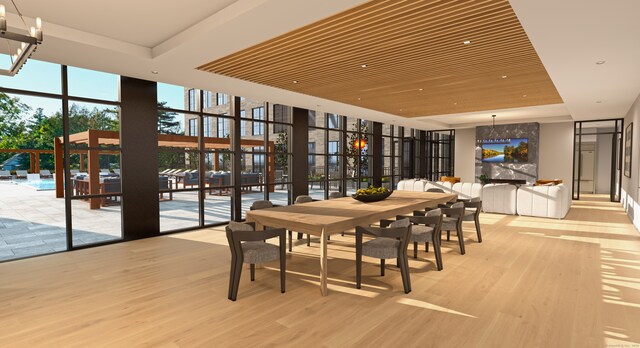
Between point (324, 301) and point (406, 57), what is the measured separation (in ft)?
11.5

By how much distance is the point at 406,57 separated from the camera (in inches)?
190

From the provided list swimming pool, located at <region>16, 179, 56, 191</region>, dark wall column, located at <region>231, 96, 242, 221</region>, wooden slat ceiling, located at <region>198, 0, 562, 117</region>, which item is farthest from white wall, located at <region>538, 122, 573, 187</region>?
swimming pool, located at <region>16, 179, 56, 191</region>

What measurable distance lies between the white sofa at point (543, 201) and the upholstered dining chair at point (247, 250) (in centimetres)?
706

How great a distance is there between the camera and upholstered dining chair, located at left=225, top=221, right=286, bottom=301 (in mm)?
3334

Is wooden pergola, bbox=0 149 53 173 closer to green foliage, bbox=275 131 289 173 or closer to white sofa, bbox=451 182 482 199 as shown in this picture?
green foliage, bbox=275 131 289 173

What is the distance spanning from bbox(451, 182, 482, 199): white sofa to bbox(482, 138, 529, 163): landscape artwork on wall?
15.0 ft

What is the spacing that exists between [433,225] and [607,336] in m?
2.03

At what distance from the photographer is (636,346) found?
2.49 meters

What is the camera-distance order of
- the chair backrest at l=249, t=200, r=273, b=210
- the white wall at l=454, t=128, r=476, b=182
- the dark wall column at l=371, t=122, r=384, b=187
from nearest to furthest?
the chair backrest at l=249, t=200, r=273, b=210, the dark wall column at l=371, t=122, r=384, b=187, the white wall at l=454, t=128, r=476, b=182

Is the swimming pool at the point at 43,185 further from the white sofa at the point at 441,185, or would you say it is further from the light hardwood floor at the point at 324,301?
the white sofa at the point at 441,185

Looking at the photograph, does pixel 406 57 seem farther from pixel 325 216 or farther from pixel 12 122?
pixel 12 122

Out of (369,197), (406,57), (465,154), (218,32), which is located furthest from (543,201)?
(218,32)

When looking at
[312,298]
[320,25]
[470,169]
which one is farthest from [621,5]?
[470,169]

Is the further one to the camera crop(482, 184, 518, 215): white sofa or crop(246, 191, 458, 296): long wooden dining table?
crop(482, 184, 518, 215): white sofa
